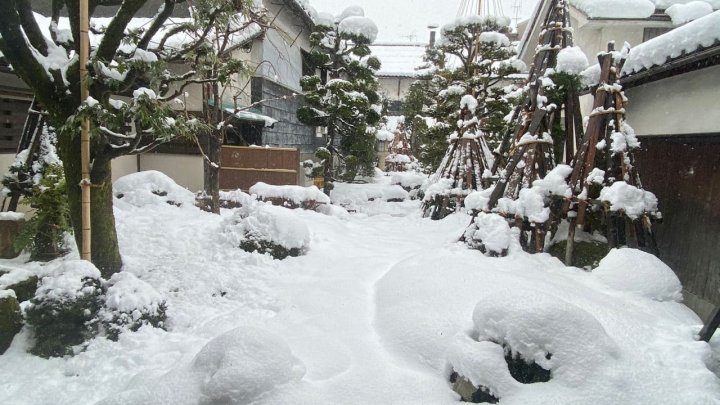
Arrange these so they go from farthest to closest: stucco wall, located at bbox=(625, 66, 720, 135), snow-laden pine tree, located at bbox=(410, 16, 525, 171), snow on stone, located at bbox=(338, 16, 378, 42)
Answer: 1. snow on stone, located at bbox=(338, 16, 378, 42)
2. snow-laden pine tree, located at bbox=(410, 16, 525, 171)
3. stucco wall, located at bbox=(625, 66, 720, 135)

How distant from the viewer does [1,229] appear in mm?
5605

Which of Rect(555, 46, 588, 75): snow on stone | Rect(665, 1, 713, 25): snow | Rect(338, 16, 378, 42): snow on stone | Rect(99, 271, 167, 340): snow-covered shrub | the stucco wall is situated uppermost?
Rect(338, 16, 378, 42): snow on stone

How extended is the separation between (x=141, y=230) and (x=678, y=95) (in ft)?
27.5

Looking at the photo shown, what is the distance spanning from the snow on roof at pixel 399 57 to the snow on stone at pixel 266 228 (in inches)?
873

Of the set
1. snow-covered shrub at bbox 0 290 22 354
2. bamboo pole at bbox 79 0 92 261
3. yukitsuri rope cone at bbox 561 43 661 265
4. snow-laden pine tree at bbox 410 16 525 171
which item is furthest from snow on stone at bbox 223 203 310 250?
snow-laden pine tree at bbox 410 16 525 171

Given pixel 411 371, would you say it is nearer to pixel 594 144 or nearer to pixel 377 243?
pixel 594 144

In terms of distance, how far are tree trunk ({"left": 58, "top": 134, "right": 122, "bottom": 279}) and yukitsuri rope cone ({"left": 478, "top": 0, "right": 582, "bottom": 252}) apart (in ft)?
18.0

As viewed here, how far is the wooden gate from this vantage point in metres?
12.8

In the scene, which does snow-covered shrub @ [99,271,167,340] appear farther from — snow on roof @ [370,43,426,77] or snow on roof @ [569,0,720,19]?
snow on roof @ [370,43,426,77]

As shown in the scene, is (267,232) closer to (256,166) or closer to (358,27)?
(256,166)

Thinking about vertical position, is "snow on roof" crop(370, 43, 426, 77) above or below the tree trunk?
above

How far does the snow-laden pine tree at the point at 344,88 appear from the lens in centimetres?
1338

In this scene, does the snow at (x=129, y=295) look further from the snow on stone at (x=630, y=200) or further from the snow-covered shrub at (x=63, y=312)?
the snow on stone at (x=630, y=200)

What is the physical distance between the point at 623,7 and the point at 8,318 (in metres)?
11.2
